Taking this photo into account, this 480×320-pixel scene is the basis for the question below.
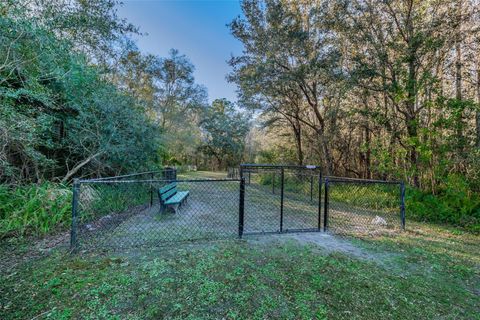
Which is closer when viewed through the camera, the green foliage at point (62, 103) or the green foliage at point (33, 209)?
the green foliage at point (62, 103)

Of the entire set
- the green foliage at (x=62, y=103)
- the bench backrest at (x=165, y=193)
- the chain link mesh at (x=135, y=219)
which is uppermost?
the green foliage at (x=62, y=103)

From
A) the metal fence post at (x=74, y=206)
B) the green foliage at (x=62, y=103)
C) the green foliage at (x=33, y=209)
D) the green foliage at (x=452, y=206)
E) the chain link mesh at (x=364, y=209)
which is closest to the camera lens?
the metal fence post at (x=74, y=206)

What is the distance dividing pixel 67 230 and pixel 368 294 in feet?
14.8

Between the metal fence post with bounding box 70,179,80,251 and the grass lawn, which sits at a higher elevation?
the metal fence post with bounding box 70,179,80,251

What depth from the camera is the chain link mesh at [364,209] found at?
13.6ft

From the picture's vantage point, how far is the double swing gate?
3254 millimetres

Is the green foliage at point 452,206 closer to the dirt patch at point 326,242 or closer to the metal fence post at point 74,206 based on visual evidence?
the dirt patch at point 326,242

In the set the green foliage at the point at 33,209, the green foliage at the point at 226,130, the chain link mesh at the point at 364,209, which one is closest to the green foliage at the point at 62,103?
the green foliage at the point at 33,209

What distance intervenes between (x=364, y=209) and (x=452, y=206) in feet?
6.28

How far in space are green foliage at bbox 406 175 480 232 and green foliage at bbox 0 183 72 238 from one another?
7.82 meters

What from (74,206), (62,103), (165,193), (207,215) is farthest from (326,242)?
(62,103)

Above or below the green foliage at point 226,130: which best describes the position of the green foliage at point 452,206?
below

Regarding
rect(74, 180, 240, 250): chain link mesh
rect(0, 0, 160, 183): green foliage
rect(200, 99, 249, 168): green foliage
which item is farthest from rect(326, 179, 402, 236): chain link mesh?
rect(200, 99, 249, 168): green foliage

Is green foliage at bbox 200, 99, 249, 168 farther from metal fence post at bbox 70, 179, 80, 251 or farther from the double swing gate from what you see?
metal fence post at bbox 70, 179, 80, 251
